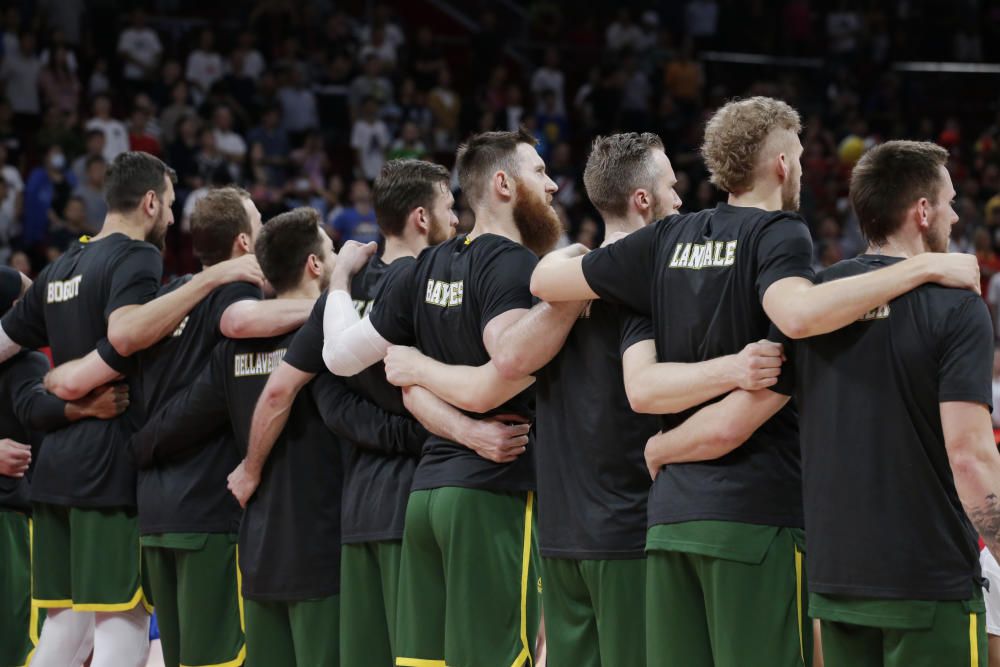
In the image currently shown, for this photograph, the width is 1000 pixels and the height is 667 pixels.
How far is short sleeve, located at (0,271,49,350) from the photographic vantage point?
6.49 m

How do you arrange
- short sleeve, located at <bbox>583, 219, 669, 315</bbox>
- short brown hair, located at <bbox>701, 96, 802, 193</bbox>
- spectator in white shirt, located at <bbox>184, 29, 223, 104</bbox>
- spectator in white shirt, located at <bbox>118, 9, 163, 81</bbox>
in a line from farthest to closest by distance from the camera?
spectator in white shirt, located at <bbox>184, 29, 223, 104</bbox>, spectator in white shirt, located at <bbox>118, 9, 163, 81</bbox>, short sleeve, located at <bbox>583, 219, 669, 315</bbox>, short brown hair, located at <bbox>701, 96, 802, 193</bbox>

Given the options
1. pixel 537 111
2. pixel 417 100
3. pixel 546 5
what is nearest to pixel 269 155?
pixel 417 100

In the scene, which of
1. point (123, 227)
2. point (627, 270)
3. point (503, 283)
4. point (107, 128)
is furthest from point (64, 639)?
point (107, 128)

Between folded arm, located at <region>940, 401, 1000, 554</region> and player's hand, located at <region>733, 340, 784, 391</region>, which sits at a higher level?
player's hand, located at <region>733, 340, 784, 391</region>

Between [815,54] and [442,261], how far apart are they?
21160 millimetres

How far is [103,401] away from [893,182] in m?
3.96

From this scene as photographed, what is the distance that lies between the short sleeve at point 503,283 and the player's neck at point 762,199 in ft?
3.15

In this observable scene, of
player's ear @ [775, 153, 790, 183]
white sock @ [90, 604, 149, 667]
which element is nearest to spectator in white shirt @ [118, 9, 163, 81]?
white sock @ [90, 604, 149, 667]

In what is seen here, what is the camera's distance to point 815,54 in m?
24.7

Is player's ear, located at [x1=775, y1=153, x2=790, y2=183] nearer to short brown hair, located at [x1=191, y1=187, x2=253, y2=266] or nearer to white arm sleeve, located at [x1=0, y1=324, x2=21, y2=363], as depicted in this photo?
short brown hair, located at [x1=191, y1=187, x2=253, y2=266]

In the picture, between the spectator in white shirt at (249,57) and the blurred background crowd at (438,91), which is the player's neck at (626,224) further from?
the spectator in white shirt at (249,57)

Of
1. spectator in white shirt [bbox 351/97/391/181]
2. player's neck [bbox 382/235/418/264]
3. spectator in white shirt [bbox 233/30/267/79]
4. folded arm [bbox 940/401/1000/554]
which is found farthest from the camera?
spectator in white shirt [bbox 233/30/267/79]

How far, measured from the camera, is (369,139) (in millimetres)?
18062

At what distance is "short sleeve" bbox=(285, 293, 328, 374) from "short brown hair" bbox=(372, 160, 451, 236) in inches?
16.5
